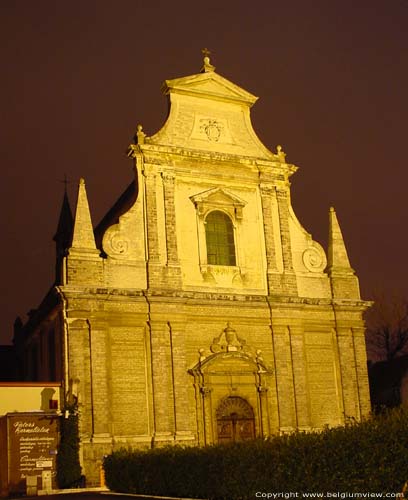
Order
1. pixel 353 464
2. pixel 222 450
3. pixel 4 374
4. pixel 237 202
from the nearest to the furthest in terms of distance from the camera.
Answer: pixel 353 464 < pixel 222 450 < pixel 237 202 < pixel 4 374

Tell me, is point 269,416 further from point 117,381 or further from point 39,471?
point 39,471

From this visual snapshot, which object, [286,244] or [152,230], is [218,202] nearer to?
[152,230]

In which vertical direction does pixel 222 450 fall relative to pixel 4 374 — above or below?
below

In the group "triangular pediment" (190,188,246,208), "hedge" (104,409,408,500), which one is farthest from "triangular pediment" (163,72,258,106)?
"hedge" (104,409,408,500)

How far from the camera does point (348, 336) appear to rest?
110 ft

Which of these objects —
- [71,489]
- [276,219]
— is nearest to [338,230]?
[276,219]

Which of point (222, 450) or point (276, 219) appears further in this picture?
point (276, 219)

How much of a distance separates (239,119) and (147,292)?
31.4 ft

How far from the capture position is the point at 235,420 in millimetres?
30859

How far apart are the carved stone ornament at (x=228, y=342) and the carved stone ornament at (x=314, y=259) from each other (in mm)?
4941

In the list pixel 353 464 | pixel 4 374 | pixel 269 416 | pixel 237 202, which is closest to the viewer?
pixel 353 464

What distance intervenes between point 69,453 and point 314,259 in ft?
45.0

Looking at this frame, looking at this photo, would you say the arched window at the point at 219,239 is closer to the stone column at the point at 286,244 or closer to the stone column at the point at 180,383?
the stone column at the point at 286,244

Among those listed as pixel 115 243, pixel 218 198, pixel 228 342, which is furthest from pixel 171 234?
pixel 228 342
